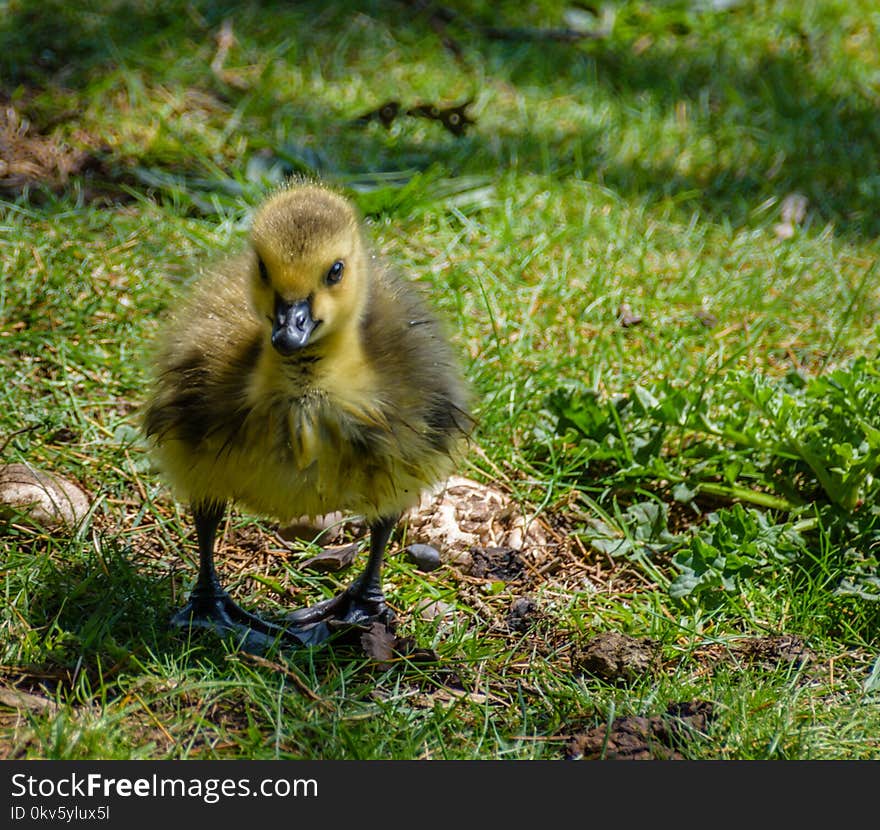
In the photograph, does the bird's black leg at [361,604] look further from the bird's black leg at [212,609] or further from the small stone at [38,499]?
the small stone at [38,499]

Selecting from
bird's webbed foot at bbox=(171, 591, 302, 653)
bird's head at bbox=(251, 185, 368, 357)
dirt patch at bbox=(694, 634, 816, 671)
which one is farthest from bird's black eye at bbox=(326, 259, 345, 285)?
dirt patch at bbox=(694, 634, 816, 671)

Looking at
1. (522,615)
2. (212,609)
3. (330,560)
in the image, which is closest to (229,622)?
(212,609)

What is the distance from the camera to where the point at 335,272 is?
7.72 feet

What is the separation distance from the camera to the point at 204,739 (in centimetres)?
228

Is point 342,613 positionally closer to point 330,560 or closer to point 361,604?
point 361,604

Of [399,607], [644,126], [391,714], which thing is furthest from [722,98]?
[391,714]

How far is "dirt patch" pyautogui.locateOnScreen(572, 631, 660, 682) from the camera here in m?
2.61

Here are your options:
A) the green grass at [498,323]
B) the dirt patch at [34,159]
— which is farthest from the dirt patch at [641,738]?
the dirt patch at [34,159]

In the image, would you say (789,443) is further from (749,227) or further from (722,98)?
(722,98)

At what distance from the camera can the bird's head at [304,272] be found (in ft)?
7.45

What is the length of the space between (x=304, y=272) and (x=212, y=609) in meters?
0.83

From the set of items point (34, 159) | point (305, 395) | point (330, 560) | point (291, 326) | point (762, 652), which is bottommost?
point (330, 560)

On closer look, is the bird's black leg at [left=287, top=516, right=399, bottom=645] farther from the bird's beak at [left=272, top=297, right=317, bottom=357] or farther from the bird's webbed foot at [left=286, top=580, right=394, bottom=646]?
the bird's beak at [left=272, top=297, right=317, bottom=357]

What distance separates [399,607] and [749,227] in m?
2.25
